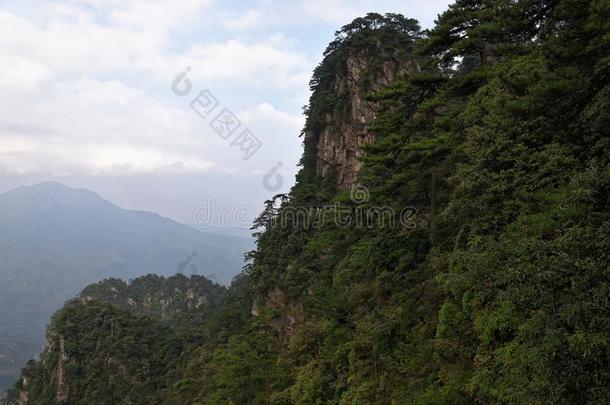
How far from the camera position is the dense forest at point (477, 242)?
19.0 feet

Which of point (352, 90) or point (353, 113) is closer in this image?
point (353, 113)

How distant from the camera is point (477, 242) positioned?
30.1 ft

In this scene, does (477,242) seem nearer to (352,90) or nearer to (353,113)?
(353,113)

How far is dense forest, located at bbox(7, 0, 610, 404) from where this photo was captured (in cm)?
580

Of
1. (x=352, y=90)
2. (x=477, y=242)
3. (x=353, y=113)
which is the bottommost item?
(x=477, y=242)

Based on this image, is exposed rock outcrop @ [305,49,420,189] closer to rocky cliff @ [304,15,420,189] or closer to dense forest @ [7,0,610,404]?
rocky cliff @ [304,15,420,189]

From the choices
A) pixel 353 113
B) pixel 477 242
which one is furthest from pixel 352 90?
pixel 477 242

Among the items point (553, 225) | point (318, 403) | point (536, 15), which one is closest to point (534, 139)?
point (553, 225)

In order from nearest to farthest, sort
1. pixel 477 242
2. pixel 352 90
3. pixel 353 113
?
pixel 477 242 < pixel 353 113 < pixel 352 90

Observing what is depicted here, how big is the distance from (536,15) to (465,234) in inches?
231

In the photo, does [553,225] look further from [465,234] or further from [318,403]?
[318,403]

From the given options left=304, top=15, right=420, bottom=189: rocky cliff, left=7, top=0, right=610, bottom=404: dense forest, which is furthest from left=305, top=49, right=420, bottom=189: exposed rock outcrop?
left=7, top=0, right=610, bottom=404: dense forest

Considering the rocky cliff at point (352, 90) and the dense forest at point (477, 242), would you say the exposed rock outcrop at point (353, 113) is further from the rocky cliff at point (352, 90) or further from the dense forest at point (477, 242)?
the dense forest at point (477, 242)

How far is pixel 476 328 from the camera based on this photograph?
27.9 feet
